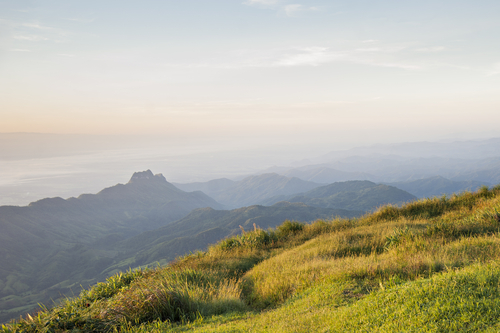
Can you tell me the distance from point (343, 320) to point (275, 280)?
4.01 m

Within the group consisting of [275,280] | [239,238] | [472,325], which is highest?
[472,325]

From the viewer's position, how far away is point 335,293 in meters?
6.66

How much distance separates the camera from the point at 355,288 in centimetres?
678

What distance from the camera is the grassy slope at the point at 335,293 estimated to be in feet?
15.3

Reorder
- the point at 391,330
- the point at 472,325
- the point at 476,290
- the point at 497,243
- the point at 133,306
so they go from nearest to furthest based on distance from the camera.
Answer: the point at 472,325
the point at 391,330
the point at 476,290
the point at 133,306
the point at 497,243

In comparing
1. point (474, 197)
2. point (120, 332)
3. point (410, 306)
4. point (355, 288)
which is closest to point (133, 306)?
point (120, 332)

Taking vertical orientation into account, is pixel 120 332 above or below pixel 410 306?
below

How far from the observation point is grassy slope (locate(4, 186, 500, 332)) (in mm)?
4656

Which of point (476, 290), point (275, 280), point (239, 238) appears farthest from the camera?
point (239, 238)

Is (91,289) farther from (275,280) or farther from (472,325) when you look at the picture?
(472,325)

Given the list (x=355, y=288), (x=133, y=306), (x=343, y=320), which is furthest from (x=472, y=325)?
(x=133, y=306)

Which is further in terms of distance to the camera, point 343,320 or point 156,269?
point 156,269

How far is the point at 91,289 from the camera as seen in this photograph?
11.0 metres

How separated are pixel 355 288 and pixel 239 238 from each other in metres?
11.4
